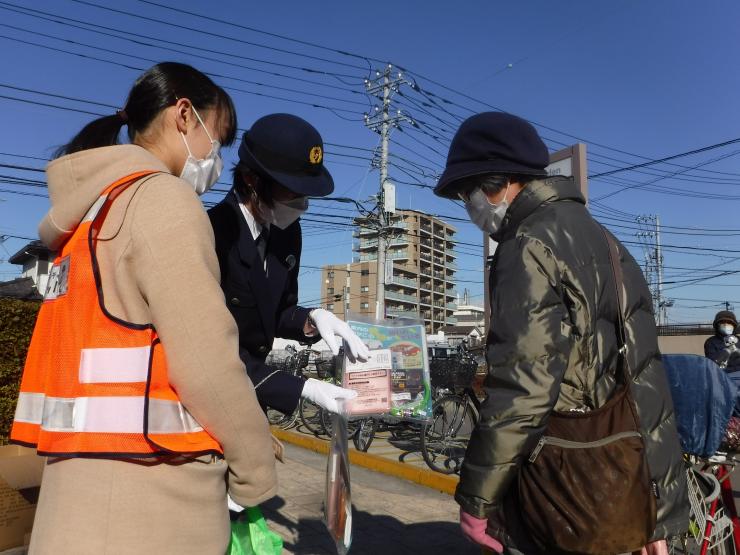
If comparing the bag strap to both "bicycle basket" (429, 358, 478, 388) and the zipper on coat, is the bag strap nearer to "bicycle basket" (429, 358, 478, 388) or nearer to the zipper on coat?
the zipper on coat

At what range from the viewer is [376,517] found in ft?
15.2

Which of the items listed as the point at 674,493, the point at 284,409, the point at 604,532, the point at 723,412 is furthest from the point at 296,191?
the point at 723,412

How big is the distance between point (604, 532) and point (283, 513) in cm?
365

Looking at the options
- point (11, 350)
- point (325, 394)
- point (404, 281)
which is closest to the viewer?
point (325, 394)

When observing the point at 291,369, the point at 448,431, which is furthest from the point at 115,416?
the point at 291,369

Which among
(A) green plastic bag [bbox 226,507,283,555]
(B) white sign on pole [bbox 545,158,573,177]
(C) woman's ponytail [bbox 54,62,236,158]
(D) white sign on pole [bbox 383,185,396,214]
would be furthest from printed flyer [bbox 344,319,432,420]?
(D) white sign on pole [bbox 383,185,396,214]

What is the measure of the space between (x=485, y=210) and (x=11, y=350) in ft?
10.9

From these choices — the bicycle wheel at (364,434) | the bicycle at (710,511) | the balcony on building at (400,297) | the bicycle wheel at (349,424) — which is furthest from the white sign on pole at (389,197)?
the balcony on building at (400,297)

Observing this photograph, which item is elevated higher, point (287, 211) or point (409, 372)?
point (287, 211)

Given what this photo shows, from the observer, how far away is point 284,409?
Answer: 1.76 metres

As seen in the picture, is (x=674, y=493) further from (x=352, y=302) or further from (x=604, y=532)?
(x=352, y=302)

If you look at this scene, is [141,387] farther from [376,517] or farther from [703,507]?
[376,517]

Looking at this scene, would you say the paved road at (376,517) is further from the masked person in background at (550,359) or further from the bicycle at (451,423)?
the masked person in background at (550,359)

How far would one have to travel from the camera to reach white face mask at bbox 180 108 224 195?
1521 mm
